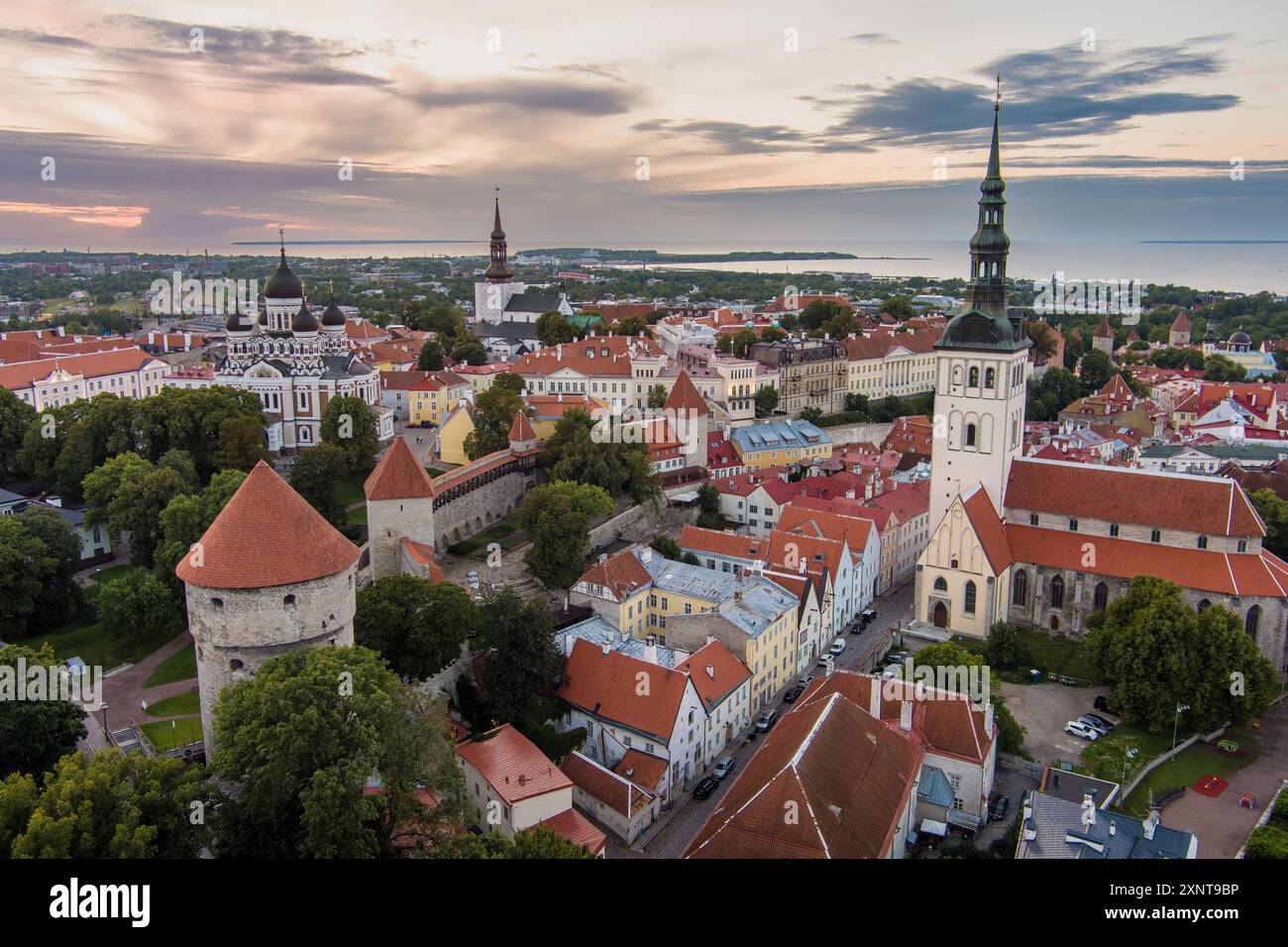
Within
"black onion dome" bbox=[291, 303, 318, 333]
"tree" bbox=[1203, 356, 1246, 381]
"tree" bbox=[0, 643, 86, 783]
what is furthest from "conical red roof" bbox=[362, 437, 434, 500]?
"tree" bbox=[1203, 356, 1246, 381]

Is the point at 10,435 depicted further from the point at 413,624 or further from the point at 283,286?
the point at 413,624

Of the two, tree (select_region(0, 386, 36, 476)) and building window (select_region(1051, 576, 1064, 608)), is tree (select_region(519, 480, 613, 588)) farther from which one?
tree (select_region(0, 386, 36, 476))

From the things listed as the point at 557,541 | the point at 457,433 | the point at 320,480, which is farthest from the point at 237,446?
the point at 557,541

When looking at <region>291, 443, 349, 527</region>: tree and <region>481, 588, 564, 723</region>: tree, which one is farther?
<region>291, 443, 349, 527</region>: tree

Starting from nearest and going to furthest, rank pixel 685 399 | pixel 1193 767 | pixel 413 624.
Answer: pixel 413 624 < pixel 1193 767 < pixel 685 399

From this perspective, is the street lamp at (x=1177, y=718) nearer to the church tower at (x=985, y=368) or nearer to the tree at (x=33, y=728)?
the church tower at (x=985, y=368)

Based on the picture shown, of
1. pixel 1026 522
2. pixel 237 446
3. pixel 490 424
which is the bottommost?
pixel 1026 522
